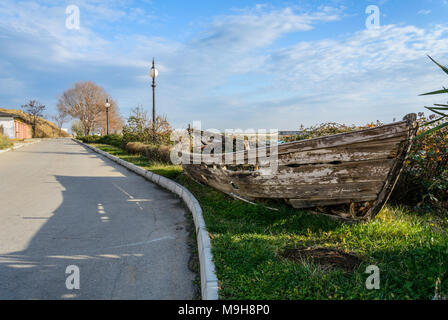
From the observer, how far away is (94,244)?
157 inches

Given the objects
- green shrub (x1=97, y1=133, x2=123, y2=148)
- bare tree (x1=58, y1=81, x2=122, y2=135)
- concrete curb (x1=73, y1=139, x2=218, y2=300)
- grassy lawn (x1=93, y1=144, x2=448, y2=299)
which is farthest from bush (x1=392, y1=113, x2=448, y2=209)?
bare tree (x1=58, y1=81, x2=122, y2=135)

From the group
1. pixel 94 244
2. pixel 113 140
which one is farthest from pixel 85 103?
pixel 94 244

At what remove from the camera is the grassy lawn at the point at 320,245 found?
244cm

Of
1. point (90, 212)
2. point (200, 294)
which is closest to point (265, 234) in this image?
point (200, 294)

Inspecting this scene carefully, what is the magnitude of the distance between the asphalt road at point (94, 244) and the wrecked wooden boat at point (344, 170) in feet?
5.63

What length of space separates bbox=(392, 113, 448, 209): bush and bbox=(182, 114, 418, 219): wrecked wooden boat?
1950mm

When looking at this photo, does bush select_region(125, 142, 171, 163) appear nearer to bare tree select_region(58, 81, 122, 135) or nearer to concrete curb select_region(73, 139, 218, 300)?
concrete curb select_region(73, 139, 218, 300)

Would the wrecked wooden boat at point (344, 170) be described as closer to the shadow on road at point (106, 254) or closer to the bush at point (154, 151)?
the shadow on road at point (106, 254)

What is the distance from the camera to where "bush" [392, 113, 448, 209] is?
521 cm

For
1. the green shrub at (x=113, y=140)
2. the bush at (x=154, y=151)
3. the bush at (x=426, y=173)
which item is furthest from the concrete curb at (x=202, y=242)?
the green shrub at (x=113, y=140)

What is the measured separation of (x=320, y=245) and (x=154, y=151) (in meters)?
11.1
